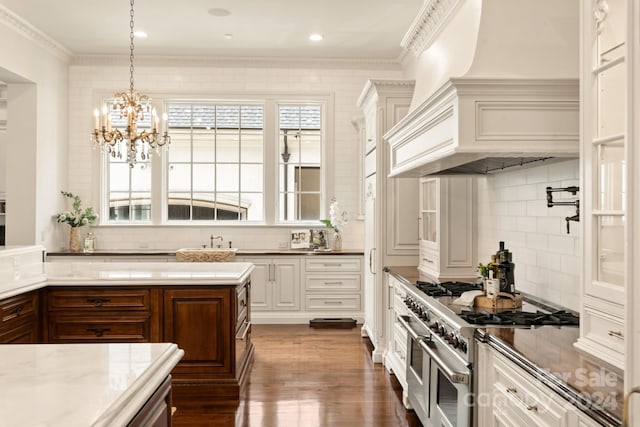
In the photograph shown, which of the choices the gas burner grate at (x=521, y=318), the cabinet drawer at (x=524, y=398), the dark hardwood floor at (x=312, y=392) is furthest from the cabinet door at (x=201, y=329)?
the cabinet drawer at (x=524, y=398)

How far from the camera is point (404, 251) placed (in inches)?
195

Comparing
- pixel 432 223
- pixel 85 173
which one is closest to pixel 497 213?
pixel 432 223

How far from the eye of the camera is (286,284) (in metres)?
6.57

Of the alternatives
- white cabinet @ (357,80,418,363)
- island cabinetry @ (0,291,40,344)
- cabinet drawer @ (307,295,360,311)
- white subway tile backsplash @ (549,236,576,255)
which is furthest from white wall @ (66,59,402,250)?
white subway tile backsplash @ (549,236,576,255)

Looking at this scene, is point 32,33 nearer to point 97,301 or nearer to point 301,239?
point 97,301

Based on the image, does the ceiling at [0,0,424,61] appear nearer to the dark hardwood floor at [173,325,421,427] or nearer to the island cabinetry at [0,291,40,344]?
the island cabinetry at [0,291,40,344]

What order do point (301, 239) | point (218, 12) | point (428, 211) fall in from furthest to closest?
point (301, 239) → point (218, 12) → point (428, 211)

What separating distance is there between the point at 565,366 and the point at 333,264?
193 inches

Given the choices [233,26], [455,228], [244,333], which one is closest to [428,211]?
[455,228]

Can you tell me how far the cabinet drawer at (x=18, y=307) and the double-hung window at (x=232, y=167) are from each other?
3.40m

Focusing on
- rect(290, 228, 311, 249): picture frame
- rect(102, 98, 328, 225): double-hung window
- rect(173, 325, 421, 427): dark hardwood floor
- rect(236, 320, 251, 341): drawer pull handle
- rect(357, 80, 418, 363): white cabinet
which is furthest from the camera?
rect(102, 98, 328, 225): double-hung window

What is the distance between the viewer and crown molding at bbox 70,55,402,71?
22.7 feet

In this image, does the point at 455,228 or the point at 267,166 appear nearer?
the point at 455,228

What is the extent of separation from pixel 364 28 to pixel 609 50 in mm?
4322
